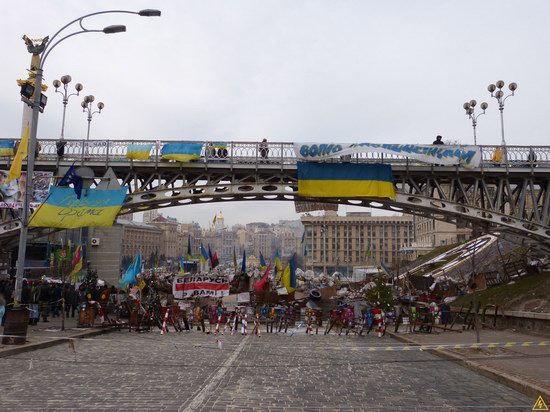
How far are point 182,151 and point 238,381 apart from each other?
2022 centimetres

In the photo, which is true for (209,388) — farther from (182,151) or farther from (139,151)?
(139,151)

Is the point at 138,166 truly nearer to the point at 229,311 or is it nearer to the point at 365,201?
the point at 229,311

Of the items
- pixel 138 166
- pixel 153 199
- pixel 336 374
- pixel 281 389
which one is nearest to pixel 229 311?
pixel 153 199

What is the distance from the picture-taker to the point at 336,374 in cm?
1061

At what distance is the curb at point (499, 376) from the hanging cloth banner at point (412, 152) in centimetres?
1552

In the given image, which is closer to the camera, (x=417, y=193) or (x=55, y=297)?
(x=55, y=297)

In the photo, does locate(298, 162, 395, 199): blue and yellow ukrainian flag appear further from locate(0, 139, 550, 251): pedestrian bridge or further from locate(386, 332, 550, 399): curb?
locate(386, 332, 550, 399): curb

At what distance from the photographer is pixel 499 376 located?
32.3 feet

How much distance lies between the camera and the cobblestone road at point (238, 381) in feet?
24.5

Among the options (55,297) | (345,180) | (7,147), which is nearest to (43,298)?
(55,297)

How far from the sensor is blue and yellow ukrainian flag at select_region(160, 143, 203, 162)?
27938 mm

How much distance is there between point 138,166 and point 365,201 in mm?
13589

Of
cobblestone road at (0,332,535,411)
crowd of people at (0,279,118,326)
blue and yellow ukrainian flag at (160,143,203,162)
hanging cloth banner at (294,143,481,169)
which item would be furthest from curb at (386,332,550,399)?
blue and yellow ukrainian flag at (160,143,203,162)

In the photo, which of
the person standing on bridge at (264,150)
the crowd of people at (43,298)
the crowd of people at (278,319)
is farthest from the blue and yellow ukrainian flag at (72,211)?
the person standing on bridge at (264,150)
